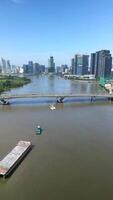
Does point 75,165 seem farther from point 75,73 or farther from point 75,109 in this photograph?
point 75,73

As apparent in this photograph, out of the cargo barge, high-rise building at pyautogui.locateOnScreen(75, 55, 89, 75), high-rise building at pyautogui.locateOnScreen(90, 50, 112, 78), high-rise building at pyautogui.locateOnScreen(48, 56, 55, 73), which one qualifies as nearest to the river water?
the cargo barge

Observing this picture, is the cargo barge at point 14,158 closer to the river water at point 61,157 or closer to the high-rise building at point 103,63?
the river water at point 61,157

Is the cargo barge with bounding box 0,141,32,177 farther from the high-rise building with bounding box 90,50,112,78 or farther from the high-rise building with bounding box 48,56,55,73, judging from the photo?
the high-rise building with bounding box 48,56,55,73

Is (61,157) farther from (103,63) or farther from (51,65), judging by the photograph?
(51,65)

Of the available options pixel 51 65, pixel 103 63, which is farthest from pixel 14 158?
pixel 51 65

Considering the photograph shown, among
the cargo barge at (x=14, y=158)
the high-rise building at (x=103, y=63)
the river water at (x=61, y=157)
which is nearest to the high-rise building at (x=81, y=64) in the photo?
the high-rise building at (x=103, y=63)

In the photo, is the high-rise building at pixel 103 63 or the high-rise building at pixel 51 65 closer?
the high-rise building at pixel 103 63

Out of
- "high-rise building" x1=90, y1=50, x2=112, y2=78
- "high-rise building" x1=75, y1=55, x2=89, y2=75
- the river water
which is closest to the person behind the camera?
the river water
